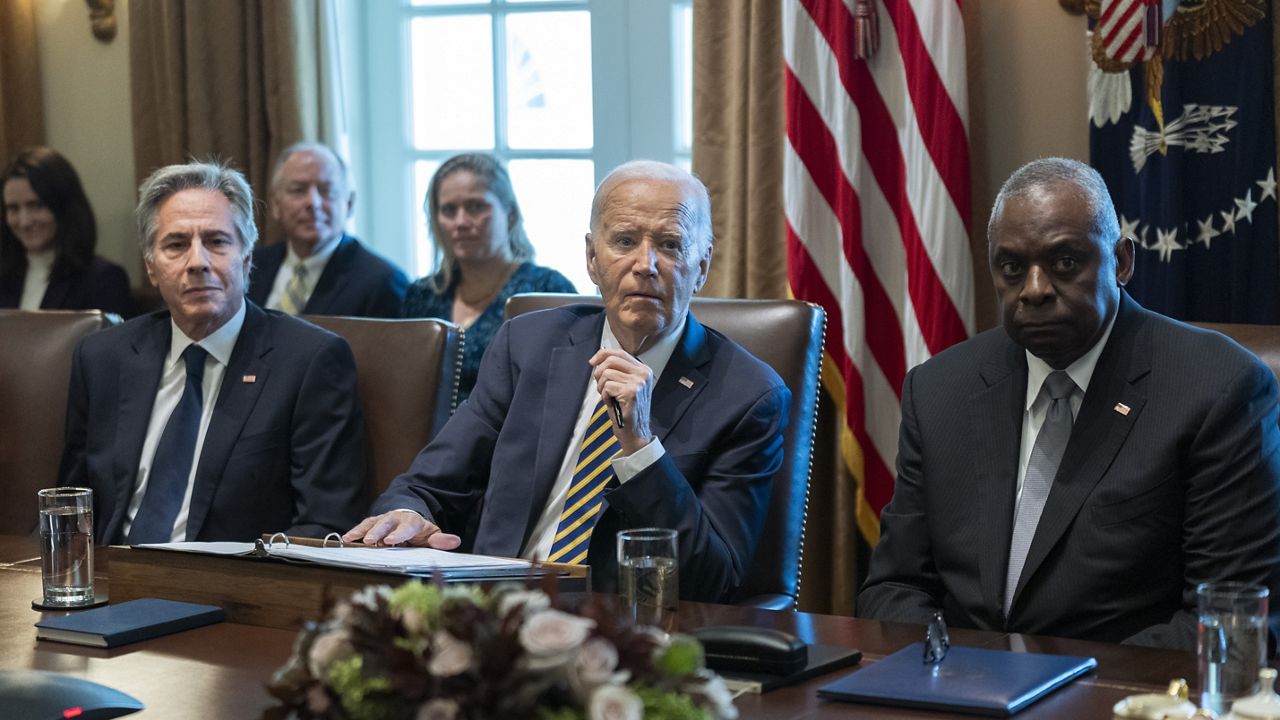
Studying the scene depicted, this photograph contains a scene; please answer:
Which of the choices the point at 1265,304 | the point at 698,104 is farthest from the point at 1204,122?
the point at 698,104

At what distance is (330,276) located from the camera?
14.9ft

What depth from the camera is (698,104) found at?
4094 mm

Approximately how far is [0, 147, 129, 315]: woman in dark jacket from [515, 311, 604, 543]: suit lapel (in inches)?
105

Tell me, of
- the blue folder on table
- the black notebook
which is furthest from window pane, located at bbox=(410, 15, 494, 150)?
the blue folder on table

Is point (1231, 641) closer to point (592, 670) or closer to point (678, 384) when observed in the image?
point (592, 670)

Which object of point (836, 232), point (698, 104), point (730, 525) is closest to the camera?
point (730, 525)

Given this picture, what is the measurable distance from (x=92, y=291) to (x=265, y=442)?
228cm

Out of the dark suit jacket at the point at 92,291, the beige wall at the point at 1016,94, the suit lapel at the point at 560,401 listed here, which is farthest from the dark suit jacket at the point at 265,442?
the dark suit jacket at the point at 92,291

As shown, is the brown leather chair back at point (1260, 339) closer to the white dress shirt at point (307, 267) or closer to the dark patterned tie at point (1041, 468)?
the dark patterned tie at point (1041, 468)

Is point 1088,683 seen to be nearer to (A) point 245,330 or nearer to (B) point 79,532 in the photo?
(B) point 79,532

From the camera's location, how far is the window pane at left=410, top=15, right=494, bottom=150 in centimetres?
496

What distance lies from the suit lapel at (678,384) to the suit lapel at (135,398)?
1.15 meters

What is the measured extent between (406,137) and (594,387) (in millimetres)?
2574

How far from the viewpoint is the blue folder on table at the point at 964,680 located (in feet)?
4.96
